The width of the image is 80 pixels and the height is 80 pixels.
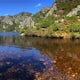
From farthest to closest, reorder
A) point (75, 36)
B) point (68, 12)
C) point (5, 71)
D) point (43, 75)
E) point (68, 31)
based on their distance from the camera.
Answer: point (68, 12) → point (68, 31) → point (75, 36) → point (5, 71) → point (43, 75)

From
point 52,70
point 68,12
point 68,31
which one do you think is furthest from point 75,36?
point 52,70

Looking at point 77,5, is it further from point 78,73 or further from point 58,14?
point 78,73

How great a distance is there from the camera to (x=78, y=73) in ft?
102

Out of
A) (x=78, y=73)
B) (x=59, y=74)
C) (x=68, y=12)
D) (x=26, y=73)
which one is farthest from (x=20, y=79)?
(x=68, y=12)

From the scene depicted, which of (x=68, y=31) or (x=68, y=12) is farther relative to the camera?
(x=68, y=12)

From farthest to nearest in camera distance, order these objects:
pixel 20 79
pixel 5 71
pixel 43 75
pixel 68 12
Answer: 1. pixel 68 12
2. pixel 5 71
3. pixel 43 75
4. pixel 20 79

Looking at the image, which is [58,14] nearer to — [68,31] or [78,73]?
[68,31]

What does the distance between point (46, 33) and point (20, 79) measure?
11616cm

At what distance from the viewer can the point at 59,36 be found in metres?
134

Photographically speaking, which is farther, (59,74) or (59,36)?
(59,36)

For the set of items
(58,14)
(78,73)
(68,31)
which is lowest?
(78,73)

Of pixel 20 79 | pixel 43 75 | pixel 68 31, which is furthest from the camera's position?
pixel 68 31

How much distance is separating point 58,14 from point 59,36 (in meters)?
66.6

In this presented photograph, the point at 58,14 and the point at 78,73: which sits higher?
the point at 58,14
